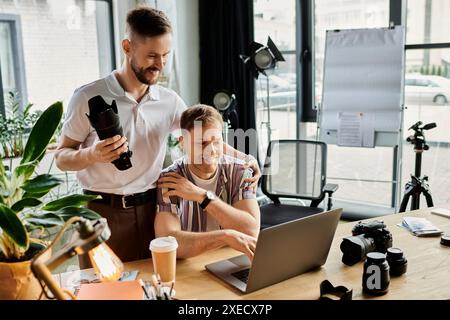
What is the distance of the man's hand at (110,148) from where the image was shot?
5.73 feet

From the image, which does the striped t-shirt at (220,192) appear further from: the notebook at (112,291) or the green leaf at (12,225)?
the green leaf at (12,225)

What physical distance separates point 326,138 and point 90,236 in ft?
11.3

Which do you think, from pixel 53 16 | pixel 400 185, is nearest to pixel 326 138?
pixel 400 185

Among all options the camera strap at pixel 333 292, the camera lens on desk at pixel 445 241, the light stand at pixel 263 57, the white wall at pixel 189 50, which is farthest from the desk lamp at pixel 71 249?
the white wall at pixel 189 50

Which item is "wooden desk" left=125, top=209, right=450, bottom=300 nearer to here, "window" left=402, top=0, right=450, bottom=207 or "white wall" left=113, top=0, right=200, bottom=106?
"window" left=402, top=0, right=450, bottom=207

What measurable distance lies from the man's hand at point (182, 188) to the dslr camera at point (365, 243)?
60 centimetres

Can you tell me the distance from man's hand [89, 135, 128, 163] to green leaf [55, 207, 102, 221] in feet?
1.50

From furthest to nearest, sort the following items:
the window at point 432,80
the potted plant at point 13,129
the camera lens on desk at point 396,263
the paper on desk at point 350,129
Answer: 1. the paper on desk at point 350,129
2. the window at point 432,80
3. the potted plant at point 13,129
4. the camera lens on desk at point 396,263

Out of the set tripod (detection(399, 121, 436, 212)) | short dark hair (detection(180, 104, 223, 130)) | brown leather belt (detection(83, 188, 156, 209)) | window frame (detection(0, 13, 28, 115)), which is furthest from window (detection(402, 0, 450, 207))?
window frame (detection(0, 13, 28, 115))

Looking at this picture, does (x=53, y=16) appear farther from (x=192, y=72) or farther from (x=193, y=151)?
(x=193, y=151)

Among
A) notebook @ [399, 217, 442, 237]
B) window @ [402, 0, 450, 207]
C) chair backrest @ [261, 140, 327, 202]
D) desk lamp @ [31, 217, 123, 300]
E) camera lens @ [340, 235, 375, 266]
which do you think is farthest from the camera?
window @ [402, 0, 450, 207]

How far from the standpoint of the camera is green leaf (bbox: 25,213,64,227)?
1.26 metres

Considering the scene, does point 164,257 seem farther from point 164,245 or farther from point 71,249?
point 71,249

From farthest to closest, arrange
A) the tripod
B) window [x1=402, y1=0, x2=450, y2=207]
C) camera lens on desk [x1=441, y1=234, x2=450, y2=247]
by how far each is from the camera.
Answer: window [x1=402, y1=0, x2=450, y2=207] → the tripod → camera lens on desk [x1=441, y1=234, x2=450, y2=247]
